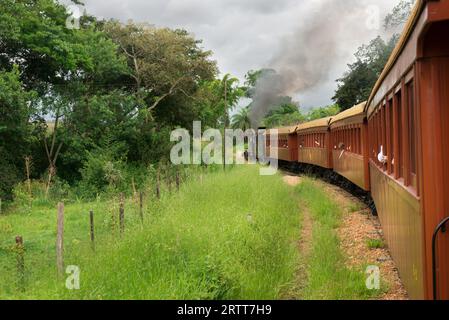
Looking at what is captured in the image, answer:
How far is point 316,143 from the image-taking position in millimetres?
22969

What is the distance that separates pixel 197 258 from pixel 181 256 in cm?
21

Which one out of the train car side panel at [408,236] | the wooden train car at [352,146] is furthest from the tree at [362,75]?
the train car side panel at [408,236]

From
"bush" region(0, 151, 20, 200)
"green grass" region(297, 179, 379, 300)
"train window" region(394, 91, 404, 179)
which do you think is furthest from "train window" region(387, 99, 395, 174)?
"bush" region(0, 151, 20, 200)

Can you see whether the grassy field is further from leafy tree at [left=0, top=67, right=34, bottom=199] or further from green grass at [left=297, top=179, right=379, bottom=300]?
leafy tree at [left=0, top=67, right=34, bottom=199]

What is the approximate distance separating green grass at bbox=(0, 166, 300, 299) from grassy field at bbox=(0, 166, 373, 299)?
1 centimetres

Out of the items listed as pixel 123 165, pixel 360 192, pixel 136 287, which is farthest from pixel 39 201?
pixel 136 287

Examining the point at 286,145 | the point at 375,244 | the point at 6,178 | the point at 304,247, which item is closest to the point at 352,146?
the point at 375,244

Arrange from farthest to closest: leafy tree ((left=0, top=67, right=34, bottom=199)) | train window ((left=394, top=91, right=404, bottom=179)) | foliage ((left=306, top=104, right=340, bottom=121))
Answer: foliage ((left=306, top=104, right=340, bottom=121)) → leafy tree ((left=0, top=67, right=34, bottom=199)) → train window ((left=394, top=91, right=404, bottom=179))

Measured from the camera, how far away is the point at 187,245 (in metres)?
6.89

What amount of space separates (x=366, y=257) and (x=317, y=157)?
14386 millimetres

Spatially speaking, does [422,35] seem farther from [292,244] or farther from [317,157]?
[317,157]

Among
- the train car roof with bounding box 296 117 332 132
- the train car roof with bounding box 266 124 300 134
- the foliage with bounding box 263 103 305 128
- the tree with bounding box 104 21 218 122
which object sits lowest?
the train car roof with bounding box 296 117 332 132

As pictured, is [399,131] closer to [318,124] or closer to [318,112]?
[318,124]

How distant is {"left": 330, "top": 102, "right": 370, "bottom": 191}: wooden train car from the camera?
1313cm
